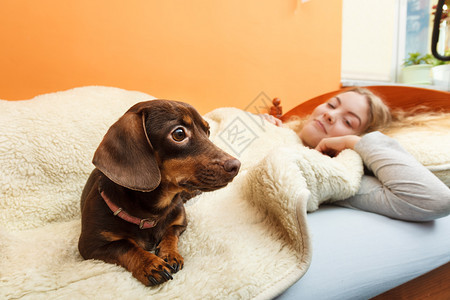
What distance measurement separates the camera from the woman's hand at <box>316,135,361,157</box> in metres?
1.21

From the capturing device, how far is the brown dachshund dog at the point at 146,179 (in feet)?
2.24

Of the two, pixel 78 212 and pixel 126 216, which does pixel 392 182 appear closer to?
pixel 126 216

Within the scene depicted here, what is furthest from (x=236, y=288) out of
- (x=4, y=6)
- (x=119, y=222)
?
(x=4, y=6)

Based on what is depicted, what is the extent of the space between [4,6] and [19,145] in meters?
0.93

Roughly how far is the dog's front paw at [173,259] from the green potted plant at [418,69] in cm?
321

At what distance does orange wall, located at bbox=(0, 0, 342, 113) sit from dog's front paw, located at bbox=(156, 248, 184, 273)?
55.8 inches

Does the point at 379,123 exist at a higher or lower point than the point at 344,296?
higher

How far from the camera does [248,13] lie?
87.6 inches

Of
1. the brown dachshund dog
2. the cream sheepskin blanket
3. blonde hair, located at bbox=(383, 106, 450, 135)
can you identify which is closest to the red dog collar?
the brown dachshund dog

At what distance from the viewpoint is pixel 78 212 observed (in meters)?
1.14

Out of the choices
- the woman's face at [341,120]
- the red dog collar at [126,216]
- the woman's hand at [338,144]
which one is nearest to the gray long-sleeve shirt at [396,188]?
the woman's hand at [338,144]

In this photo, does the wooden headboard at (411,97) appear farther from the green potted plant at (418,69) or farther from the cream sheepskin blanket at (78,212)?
the green potted plant at (418,69)

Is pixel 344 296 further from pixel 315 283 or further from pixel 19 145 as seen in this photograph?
pixel 19 145

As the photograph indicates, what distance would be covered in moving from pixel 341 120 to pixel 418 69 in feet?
6.52
